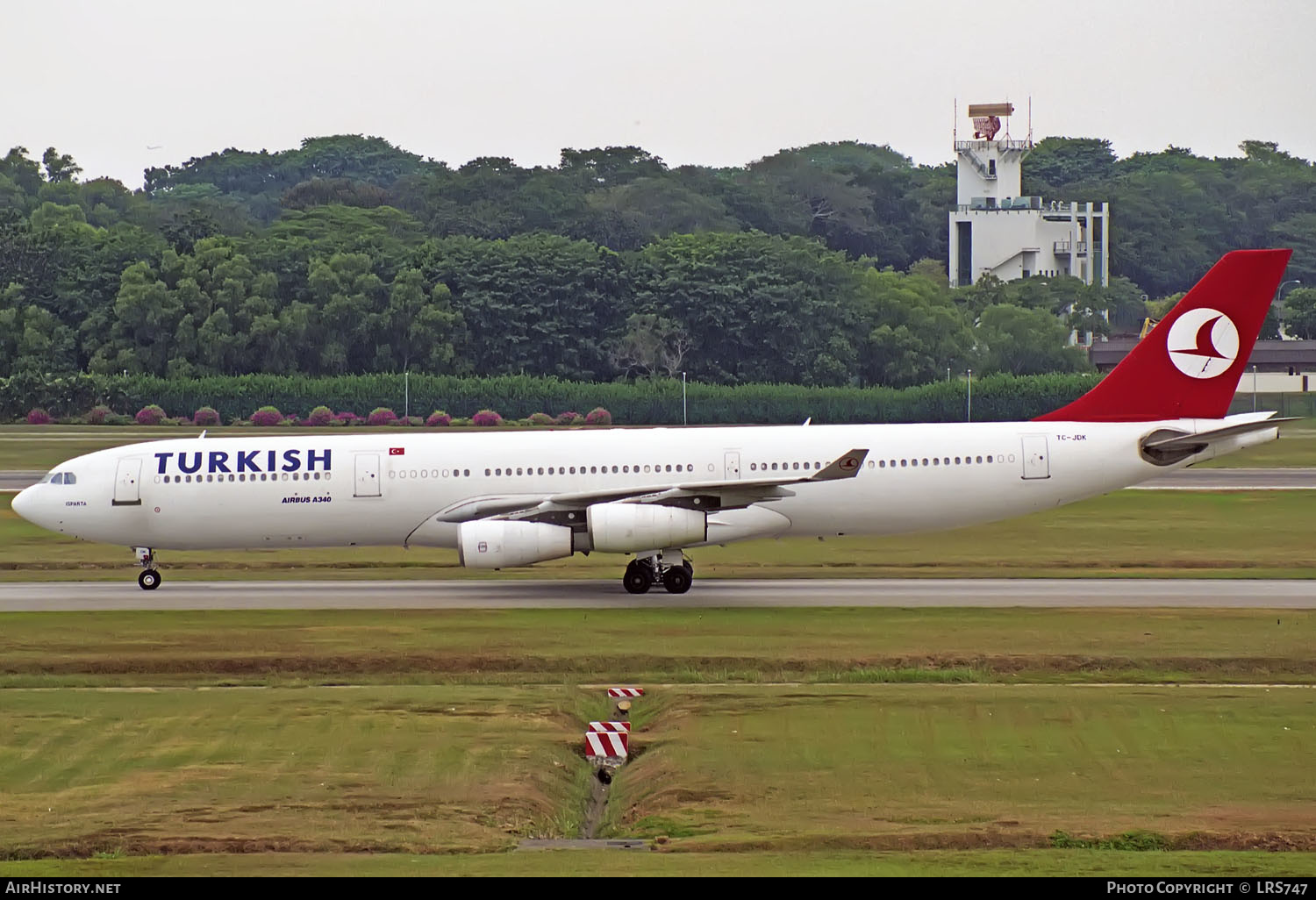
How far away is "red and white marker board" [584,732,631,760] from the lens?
2078 cm

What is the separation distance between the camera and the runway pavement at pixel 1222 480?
5794 cm

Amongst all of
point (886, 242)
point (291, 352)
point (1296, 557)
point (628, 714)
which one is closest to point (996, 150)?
point (886, 242)

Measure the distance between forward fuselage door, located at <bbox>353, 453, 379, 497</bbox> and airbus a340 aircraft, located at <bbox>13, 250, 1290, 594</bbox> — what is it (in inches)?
1.6

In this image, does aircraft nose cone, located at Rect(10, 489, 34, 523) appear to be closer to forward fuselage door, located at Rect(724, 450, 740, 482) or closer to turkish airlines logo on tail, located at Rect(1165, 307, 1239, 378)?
forward fuselage door, located at Rect(724, 450, 740, 482)

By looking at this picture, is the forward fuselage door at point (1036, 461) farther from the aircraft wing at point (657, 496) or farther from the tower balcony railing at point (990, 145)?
the tower balcony railing at point (990, 145)

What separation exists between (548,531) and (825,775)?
45.7 ft

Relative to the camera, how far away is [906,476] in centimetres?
3456

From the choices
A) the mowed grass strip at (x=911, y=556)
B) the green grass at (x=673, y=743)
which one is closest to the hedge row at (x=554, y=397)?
the mowed grass strip at (x=911, y=556)

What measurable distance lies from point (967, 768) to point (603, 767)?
443 centimetres

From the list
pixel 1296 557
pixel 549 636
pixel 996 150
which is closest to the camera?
pixel 549 636

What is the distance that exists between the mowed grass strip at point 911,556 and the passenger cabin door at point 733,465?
13.3 ft

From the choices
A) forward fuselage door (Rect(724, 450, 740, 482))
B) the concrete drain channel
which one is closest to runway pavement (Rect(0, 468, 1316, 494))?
forward fuselage door (Rect(724, 450, 740, 482))

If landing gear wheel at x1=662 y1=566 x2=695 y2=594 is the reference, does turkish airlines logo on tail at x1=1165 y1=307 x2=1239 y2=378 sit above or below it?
above
